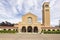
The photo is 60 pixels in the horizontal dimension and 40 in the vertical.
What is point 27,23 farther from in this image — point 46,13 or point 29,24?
point 46,13

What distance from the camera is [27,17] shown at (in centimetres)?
6041

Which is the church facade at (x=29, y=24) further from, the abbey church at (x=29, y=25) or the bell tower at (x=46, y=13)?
the bell tower at (x=46, y=13)

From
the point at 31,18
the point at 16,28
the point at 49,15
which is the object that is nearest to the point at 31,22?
the point at 31,18

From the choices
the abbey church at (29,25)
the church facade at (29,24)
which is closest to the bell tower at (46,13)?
the abbey church at (29,25)

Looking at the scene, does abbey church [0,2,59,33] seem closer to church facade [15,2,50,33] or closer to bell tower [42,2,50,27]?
church facade [15,2,50,33]

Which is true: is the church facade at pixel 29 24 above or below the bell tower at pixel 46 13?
below

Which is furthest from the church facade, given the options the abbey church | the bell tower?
the bell tower

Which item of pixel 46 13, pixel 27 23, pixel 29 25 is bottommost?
pixel 29 25

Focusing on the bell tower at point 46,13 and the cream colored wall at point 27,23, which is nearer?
the cream colored wall at point 27,23

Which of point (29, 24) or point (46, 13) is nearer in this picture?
point (29, 24)

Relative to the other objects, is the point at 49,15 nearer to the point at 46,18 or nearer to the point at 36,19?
the point at 46,18

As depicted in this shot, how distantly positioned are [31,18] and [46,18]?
9.38 m

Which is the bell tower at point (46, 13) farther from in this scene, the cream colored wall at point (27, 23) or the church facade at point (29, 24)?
the cream colored wall at point (27, 23)

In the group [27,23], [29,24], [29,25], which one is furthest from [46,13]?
[27,23]
